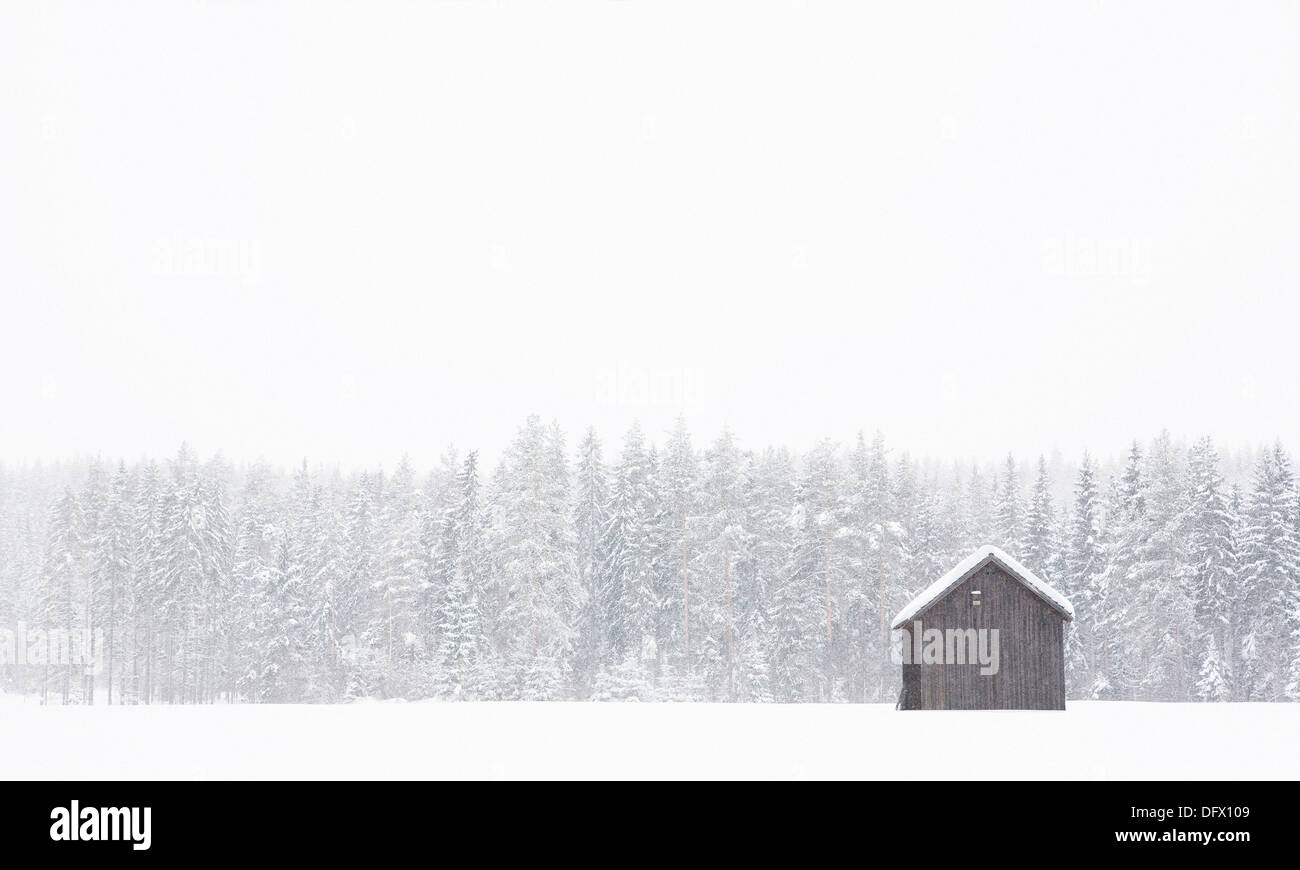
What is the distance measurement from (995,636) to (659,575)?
1237 inches

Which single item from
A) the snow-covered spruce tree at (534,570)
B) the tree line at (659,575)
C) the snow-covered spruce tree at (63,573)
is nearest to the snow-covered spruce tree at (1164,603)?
the tree line at (659,575)

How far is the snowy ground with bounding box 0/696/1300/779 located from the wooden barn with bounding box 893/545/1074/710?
1.22 meters

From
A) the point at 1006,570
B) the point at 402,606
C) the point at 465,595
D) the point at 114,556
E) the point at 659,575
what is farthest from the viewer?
the point at 114,556

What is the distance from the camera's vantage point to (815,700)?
217 ft

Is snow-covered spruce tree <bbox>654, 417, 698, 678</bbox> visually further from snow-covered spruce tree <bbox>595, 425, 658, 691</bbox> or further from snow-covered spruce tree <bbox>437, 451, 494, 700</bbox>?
snow-covered spruce tree <bbox>437, 451, 494, 700</bbox>

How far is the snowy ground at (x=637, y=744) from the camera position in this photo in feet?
Result: 67.3

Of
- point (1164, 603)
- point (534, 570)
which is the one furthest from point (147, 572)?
point (1164, 603)

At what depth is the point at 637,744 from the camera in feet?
84.4

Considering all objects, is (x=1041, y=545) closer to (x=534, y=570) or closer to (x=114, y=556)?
(x=534, y=570)

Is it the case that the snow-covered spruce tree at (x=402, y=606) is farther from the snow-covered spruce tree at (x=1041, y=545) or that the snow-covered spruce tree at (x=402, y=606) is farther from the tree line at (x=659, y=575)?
the snow-covered spruce tree at (x=1041, y=545)

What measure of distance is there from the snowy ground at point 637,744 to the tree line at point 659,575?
73.7 ft

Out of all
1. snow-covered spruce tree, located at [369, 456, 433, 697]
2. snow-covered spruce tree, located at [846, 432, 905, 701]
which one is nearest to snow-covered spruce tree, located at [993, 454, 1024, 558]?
snow-covered spruce tree, located at [846, 432, 905, 701]

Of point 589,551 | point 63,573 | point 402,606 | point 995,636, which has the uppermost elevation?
point 589,551
